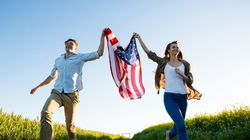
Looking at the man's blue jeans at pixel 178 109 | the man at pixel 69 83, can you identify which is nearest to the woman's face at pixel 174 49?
the man's blue jeans at pixel 178 109

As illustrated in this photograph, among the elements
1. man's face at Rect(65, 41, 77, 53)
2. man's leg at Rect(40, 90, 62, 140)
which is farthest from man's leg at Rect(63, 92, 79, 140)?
man's face at Rect(65, 41, 77, 53)

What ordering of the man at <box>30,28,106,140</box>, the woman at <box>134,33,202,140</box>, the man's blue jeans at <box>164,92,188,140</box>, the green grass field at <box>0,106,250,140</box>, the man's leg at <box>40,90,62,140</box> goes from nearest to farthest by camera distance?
the man's blue jeans at <box>164,92,188,140</box> → the woman at <box>134,33,202,140</box> → the man's leg at <box>40,90,62,140</box> → the man at <box>30,28,106,140</box> → the green grass field at <box>0,106,250,140</box>

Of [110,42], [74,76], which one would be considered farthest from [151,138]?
[74,76]

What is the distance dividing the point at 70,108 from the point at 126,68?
88.2 inches

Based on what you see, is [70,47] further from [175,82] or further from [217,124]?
[217,124]

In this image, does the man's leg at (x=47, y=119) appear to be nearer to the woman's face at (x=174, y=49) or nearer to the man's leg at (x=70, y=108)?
the man's leg at (x=70, y=108)

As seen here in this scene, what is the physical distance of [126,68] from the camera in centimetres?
688

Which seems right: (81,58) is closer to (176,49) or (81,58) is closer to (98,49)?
(98,49)

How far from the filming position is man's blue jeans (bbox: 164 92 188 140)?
4250 mm

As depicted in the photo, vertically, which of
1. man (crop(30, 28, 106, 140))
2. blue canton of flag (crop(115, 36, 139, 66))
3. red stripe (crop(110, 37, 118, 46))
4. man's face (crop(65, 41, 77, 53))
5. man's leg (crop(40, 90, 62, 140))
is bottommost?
man's leg (crop(40, 90, 62, 140))

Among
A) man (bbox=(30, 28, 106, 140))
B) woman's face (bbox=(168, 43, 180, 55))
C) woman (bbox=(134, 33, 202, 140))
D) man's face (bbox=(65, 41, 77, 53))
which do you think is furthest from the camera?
man's face (bbox=(65, 41, 77, 53))

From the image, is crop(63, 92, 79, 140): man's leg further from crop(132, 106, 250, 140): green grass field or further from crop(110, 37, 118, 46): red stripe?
crop(132, 106, 250, 140): green grass field

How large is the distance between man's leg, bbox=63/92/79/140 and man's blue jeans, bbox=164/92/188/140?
226 cm

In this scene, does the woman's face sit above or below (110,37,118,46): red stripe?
below
